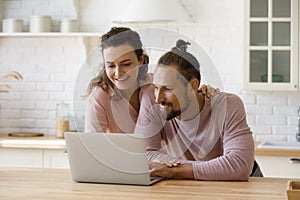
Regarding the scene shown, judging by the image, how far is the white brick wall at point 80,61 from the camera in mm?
4891

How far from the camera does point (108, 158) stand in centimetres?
258

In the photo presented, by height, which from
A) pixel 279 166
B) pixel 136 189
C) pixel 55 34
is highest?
pixel 55 34

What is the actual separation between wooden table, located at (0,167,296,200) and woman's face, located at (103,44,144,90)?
18.0 inches

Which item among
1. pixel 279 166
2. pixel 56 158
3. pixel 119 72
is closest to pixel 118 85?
pixel 119 72

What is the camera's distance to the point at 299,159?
435 cm

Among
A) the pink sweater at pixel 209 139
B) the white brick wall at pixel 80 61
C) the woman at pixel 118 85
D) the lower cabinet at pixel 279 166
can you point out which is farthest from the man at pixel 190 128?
the white brick wall at pixel 80 61

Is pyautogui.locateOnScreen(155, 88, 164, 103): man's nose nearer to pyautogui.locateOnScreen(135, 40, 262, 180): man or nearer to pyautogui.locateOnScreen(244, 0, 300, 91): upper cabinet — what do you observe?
pyautogui.locateOnScreen(135, 40, 262, 180): man

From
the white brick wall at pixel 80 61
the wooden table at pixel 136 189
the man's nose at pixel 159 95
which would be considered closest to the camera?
the wooden table at pixel 136 189

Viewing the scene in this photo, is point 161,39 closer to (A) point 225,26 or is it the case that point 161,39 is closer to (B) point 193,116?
(A) point 225,26

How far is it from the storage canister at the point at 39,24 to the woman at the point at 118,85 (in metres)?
2.16

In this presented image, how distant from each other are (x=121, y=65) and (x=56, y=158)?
84.9 inches

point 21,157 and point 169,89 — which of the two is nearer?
point 169,89

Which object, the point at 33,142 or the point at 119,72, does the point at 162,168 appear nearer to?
the point at 119,72

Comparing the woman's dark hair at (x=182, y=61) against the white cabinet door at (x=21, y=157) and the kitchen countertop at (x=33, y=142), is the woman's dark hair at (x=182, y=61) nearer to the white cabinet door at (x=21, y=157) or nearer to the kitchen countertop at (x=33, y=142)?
the kitchen countertop at (x=33, y=142)
